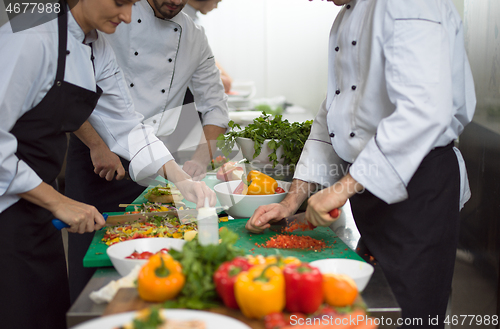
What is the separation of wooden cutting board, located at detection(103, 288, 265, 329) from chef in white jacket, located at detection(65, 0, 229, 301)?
103cm

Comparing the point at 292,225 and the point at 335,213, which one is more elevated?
the point at 335,213

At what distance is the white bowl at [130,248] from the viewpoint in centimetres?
103

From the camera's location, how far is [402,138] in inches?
44.1

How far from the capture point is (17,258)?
1.36 m

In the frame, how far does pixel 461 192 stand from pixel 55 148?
4.47 feet

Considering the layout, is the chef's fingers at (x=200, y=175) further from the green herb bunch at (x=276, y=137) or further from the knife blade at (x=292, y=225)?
the knife blade at (x=292, y=225)

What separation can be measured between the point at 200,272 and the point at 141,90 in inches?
58.9

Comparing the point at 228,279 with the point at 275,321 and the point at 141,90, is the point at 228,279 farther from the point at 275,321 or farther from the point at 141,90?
the point at 141,90

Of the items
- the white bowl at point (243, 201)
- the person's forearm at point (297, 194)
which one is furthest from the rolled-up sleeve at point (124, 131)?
the person's forearm at point (297, 194)

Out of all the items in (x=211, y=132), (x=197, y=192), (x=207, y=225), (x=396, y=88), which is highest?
(x=396, y=88)

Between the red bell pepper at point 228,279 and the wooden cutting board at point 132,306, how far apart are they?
2 centimetres

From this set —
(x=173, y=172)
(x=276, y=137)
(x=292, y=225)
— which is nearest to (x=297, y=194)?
(x=292, y=225)

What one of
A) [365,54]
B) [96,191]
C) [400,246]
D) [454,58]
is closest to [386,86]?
[365,54]

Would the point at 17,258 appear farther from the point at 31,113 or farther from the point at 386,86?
the point at 386,86
